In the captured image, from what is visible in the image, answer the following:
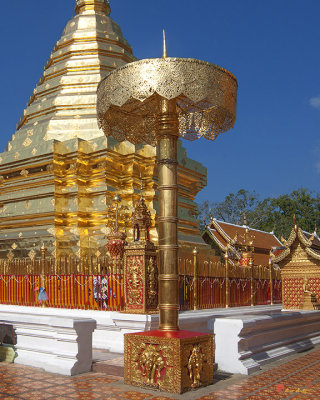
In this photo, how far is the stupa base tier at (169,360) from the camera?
481 centimetres

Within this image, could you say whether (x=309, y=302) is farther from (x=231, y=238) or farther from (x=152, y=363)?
(x=231, y=238)

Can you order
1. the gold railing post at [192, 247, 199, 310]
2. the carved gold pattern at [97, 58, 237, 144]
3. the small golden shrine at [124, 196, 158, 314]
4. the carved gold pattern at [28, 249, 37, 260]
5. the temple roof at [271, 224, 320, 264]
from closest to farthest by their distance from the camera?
the carved gold pattern at [97, 58, 237, 144] < the small golden shrine at [124, 196, 158, 314] < the gold railing post at [192, 247, 199, 310] < the temple roof at [271, 224, 320, 264] < the carved gold pattern at [28, 249, 37, 260]

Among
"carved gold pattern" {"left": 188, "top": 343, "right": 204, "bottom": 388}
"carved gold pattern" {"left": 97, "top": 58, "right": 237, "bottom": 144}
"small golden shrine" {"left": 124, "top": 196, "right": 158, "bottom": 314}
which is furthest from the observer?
"small golden shrine" {"left": 124, "top": 196, "right": 158, "bottom": 314}

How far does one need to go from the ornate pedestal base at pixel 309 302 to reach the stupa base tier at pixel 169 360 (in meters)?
5.36

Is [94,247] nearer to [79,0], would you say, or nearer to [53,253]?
[53,253]

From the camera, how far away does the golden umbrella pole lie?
16.1 ft

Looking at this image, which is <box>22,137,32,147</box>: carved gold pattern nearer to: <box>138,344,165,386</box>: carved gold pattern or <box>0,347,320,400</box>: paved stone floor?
<box>0,347,320,400</box>: paved stone floor

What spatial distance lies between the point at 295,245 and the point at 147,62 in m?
7.06

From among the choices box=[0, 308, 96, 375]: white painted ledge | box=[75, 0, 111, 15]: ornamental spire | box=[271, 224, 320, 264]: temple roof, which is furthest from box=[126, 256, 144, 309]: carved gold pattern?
box=[75, 0, 111, 15]: ornamental spire

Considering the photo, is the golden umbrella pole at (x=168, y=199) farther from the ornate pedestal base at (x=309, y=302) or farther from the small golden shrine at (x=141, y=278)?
the ornate pedestal base at (x=309, y=302)

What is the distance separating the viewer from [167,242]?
5.24m

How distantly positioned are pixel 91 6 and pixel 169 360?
14457 mm

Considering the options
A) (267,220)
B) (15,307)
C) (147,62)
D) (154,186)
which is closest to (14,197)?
(154,186)

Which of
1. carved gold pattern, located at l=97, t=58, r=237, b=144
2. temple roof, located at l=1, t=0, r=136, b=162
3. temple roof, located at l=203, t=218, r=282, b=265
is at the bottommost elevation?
temple roof, located at l=203, t=218, r=282, b=265
